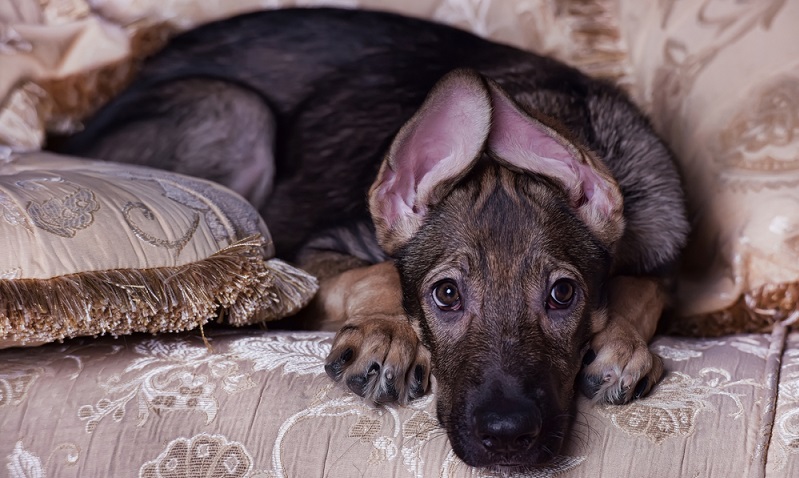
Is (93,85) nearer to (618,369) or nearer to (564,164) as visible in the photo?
(564,164)

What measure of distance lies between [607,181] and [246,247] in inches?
42.9

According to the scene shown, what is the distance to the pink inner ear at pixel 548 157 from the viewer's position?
2376mm

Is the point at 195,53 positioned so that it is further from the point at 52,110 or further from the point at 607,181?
the point at 607,181

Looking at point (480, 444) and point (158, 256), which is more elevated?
point (158, 256)

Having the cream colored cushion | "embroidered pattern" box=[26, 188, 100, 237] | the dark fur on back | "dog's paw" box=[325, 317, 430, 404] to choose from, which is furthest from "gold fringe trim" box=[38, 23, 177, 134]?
the cream colored cushion

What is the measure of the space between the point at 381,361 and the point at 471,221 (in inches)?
19.0

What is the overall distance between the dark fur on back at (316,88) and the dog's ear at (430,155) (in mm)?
669

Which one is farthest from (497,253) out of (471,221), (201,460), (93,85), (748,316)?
(93,85)

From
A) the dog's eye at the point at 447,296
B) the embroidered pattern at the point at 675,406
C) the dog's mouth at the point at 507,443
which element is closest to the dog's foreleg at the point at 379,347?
the dog's eye at the point at 447,296

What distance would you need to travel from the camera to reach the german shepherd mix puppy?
2.21m

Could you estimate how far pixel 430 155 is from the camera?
2.50 metres

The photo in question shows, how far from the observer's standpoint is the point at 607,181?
2453 millimetres

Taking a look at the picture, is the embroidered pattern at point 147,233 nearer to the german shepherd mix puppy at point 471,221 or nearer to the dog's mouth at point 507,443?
the german shepherd mix puppy at point 471,221

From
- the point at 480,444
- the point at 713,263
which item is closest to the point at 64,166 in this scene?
the point at 480,444
